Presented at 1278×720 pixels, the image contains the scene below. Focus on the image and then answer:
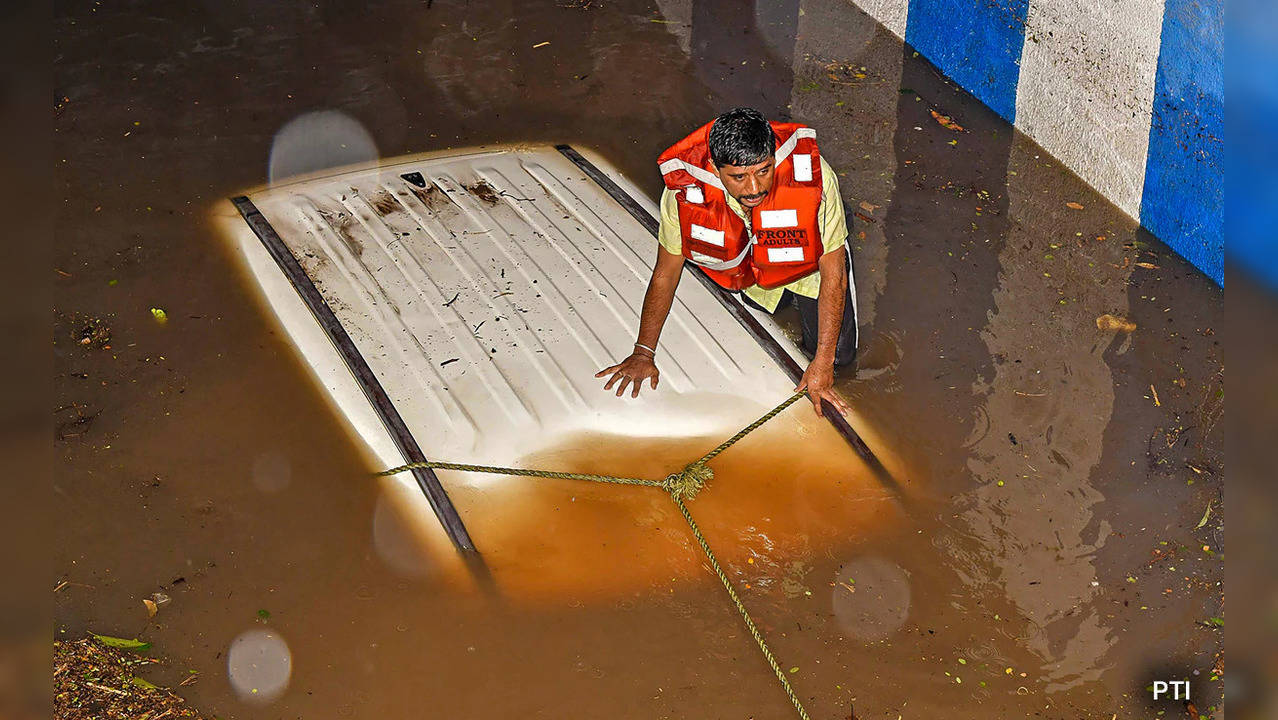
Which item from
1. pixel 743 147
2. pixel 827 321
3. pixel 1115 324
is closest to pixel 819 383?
pixel 827 321

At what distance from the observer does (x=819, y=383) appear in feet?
9.09

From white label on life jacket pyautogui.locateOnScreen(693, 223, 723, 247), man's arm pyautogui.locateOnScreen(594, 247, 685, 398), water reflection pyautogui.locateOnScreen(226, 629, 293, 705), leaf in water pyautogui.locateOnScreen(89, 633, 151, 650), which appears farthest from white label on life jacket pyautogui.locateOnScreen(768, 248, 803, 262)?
leaf in water pyautogui.locateOnScreen(89, 633, 151, 650)

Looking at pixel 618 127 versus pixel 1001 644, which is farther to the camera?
pixel 618 127

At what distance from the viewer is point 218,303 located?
10.6 feet

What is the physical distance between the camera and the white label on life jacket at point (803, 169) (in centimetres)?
255

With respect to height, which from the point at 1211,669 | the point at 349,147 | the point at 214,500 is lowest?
the point at 1211,669

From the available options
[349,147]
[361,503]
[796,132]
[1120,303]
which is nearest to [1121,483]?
[1120,303]

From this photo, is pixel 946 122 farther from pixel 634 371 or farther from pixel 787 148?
pixel 634 371

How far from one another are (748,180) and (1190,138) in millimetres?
2024

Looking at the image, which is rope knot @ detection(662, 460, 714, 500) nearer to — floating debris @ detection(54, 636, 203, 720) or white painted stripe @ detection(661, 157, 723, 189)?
white painted stripe @ detection(661, 157, 723, 189)

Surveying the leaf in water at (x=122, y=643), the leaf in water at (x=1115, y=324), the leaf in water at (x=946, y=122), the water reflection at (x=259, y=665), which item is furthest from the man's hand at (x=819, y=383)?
the leaf in water at (x=946, y=122)

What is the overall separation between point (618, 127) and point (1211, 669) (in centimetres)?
294

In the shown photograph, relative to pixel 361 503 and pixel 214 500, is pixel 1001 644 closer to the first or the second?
pixel 361 503

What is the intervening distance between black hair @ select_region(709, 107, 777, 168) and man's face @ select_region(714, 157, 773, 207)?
0.06 ft
